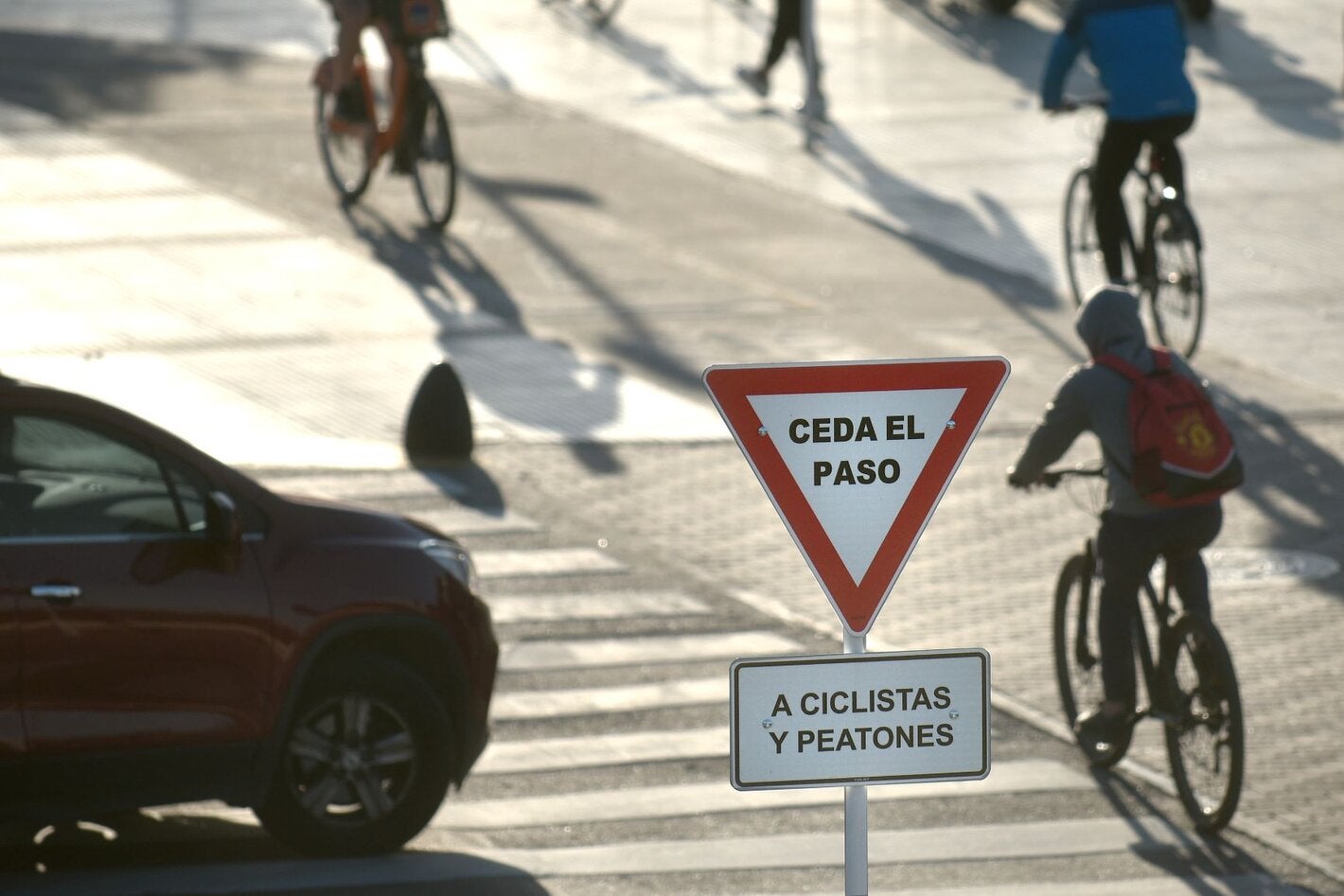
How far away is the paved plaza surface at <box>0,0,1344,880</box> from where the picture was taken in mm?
10578

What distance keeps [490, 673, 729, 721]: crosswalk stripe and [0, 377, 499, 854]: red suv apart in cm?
144

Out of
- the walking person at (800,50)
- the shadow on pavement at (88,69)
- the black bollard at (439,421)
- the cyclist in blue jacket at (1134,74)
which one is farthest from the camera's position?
the shadow on pavement at (88,69)

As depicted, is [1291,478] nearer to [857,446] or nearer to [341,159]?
[857,446]

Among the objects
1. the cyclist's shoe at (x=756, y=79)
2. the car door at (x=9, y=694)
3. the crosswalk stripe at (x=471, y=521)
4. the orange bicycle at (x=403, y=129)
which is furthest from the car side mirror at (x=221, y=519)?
the cyclist's shoe at (x=756, y=79)

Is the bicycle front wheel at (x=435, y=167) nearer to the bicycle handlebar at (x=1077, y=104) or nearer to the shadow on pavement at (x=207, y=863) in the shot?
the bicycle handlebar at (x=1077, y=104)

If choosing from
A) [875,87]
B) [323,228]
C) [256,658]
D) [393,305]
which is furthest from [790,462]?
[875,87]

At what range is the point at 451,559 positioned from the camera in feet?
24.8

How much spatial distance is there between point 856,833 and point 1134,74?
8.94 m

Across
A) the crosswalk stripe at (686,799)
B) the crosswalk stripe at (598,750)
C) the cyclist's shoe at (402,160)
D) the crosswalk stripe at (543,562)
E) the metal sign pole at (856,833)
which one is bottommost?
the cyclist's shoe at (402,160)

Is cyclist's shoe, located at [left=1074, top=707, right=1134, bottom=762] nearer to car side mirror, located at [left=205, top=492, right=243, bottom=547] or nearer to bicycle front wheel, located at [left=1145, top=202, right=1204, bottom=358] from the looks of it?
car side mirror, located at [left=205, top=492, right=243, bottom=547]

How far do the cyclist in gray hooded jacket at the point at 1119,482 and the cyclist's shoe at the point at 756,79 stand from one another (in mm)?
13195

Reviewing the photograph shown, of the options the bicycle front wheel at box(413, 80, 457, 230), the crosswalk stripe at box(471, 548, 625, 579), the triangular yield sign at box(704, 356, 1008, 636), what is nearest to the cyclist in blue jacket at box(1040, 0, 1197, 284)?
the bicycle front wheel at box(413, 80, 457, 230)

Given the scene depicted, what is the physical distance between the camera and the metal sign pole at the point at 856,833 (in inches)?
190

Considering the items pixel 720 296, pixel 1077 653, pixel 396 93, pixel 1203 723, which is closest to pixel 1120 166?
pixel 720 296
